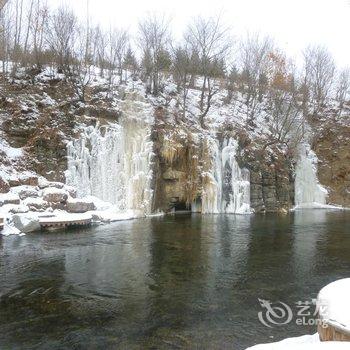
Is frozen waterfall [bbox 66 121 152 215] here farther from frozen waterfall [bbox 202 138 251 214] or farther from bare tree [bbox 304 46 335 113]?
bare tree [bbox 304 46 335 113]

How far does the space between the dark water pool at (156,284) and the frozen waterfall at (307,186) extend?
51.5 ft

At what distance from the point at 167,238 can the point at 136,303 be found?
7903 mm

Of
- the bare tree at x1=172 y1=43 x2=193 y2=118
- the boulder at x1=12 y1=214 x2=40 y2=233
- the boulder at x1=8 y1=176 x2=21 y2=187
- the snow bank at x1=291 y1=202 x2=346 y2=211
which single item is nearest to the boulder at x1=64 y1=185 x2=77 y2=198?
the boulder at x1=8 y1=176 x2=21 y2=187

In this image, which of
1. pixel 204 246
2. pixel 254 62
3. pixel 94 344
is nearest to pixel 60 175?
pixel 204 246

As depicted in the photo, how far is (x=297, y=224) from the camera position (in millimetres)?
21672

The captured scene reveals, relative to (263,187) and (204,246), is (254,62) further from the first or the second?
(204,246)

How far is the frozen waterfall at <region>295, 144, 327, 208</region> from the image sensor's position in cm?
3381

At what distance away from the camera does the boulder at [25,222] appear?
59.1 feet

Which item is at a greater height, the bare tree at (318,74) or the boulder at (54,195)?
the bare tree at (318,74)

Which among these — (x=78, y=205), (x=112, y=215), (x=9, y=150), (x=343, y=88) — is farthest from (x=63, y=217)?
(x=343, y=88)

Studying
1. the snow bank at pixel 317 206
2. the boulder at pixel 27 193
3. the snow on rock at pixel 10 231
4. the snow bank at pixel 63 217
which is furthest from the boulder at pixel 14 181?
the snow bank at pixel 317 206

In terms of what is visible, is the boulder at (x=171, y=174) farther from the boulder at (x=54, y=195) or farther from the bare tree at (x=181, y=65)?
the bare tree at (x=181, y=65)

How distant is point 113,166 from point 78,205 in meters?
4.65

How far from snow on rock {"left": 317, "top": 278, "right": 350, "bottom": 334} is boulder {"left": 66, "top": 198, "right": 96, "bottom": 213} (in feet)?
58.0
